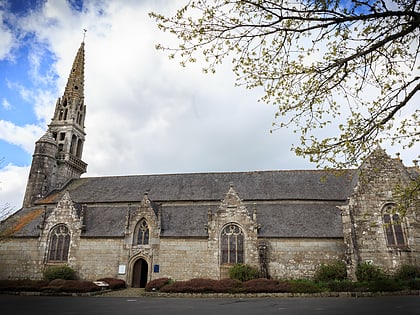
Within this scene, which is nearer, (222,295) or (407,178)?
(222,295)

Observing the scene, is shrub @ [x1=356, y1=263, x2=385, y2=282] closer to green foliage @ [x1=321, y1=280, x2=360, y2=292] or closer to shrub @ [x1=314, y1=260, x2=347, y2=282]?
shrub @ [x1=314, y1=260, x2=347, y2=282]

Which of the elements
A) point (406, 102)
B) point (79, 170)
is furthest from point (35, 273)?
point (406, 102)

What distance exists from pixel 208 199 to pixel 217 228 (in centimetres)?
475

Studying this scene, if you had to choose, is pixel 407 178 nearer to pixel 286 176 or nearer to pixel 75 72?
pixel 286 176

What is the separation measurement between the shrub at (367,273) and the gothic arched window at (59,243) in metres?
21.6

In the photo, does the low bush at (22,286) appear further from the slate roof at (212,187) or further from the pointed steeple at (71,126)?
the pointed steeple at (71,126)

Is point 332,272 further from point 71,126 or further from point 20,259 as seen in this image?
point 71,126

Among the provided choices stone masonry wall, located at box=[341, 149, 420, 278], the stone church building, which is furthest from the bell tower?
stone masonry wall, located at box=[341, 149, 420, 278]

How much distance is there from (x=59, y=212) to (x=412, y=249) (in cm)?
2667

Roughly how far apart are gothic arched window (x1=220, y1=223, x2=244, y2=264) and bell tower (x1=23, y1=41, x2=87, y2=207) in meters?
21.1

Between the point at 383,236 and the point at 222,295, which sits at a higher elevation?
the point at 383,236

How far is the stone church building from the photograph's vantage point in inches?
870

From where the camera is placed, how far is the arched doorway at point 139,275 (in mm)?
24219

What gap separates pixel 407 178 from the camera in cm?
2256
